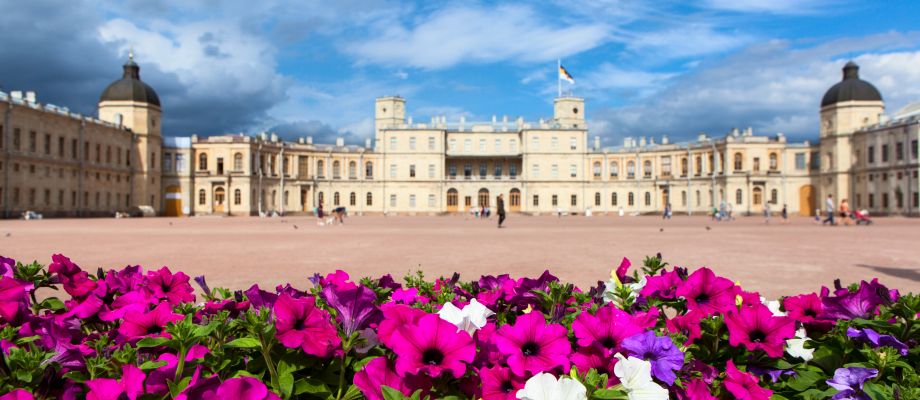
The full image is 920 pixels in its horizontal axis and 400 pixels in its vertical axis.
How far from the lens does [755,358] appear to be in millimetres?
1805

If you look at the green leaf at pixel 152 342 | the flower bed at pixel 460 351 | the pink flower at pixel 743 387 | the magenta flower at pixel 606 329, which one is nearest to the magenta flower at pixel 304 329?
the flower bed at pixel 460 351

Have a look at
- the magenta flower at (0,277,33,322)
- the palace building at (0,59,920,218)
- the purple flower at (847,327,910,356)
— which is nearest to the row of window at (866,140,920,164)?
the palace building at (0,59,920,218)

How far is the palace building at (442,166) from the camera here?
5312cm

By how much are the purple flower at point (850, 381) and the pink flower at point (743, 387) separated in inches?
7.5

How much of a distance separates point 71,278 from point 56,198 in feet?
186

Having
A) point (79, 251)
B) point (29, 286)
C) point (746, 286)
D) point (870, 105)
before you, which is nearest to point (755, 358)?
point (29, 286)

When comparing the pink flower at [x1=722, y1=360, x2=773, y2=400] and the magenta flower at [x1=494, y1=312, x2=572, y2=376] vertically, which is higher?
the magenta flower at [x1=494, y1=312, x2=572, y2=376]

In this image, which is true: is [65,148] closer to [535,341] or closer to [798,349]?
[535,341]

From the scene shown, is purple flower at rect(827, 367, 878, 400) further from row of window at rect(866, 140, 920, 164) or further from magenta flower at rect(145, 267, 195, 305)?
row of window at rect(866, 140, 920, 164)

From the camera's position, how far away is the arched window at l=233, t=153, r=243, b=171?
2714 inches

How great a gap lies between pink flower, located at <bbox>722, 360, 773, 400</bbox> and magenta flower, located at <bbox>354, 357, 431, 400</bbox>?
2.35ft

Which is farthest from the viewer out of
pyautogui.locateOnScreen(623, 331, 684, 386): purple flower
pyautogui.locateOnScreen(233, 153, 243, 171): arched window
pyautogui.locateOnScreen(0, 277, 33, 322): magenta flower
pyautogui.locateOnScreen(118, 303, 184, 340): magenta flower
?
pyautogui.locateOnScreen(233, 153, 243, 171): arched window

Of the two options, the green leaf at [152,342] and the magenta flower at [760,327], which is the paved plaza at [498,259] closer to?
the magenta flower at [760,327]

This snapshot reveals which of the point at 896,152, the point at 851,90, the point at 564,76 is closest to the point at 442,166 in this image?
the point at 564,76
